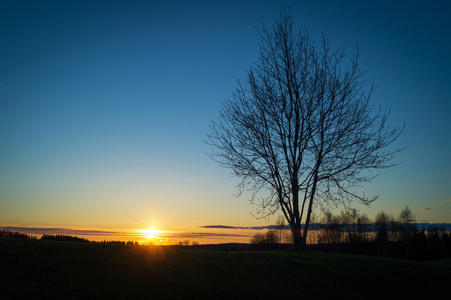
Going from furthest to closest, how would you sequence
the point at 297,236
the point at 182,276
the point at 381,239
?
the point at 381,239
the point at 297,236
the point at 182,276

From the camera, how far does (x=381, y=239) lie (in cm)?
8681

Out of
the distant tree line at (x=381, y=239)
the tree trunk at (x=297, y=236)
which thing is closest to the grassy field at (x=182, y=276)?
the tree trunk at (x=297, y=236)

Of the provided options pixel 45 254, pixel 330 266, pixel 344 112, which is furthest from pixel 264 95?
pixel 45 254

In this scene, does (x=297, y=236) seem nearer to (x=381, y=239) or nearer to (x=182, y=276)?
(x=182, y=276)

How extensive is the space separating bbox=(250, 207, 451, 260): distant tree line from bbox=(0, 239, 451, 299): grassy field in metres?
68.1

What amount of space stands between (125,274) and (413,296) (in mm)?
10392

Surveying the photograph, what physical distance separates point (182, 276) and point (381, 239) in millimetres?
92109

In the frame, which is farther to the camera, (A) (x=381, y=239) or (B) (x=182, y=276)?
(A) (x=381, y=239)

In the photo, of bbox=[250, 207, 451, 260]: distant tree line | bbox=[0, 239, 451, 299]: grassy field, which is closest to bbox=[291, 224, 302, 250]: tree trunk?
bbox=[0, 239, 451, 299]: grassy field

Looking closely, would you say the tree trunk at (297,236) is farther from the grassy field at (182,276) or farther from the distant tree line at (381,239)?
the distant tree line at (381,239)

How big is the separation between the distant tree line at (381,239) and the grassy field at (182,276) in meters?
68.1

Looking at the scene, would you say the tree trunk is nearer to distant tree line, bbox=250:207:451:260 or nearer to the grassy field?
the grassy field

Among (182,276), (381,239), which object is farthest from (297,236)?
(381,239)

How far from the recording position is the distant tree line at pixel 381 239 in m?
85.4
